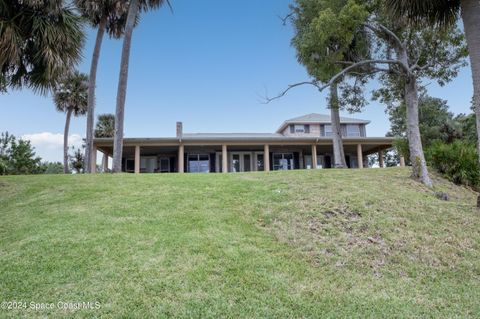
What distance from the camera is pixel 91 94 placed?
17.2 metres

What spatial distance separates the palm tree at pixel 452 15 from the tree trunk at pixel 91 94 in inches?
607

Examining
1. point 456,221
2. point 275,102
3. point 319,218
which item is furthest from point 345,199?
point 275,102

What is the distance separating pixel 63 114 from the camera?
83.1 feet

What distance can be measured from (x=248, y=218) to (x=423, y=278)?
10.3 ft

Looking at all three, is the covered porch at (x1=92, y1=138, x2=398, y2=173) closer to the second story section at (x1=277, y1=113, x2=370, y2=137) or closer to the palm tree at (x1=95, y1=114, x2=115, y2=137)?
the second story section at (x1=277, y1=113, x2=370, y2=137)

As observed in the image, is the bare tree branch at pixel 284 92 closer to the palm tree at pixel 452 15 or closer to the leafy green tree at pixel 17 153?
the palm tree at pixel 452 15

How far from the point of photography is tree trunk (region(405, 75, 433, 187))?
9328 millimetres

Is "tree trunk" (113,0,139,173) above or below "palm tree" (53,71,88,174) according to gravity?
below

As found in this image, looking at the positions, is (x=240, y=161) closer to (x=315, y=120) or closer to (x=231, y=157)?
(x=231, y=157)

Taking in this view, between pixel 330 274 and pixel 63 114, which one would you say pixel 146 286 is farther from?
pixel 63 114

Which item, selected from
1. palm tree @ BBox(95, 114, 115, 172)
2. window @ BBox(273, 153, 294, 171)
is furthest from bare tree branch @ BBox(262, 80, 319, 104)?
palm tree @ BBox(95, 114, 115, 172)

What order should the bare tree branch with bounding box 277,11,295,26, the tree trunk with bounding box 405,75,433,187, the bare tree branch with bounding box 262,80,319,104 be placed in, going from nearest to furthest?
the bare tree branch with bounding box 262,80,319,104 < the tree trunk with bounding box 405,75,433,187 < the bare tree branch with bounding box 277,11,295,26

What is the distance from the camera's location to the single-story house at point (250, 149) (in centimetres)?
2008

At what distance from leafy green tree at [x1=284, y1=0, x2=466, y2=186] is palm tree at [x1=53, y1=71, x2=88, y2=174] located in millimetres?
20712
